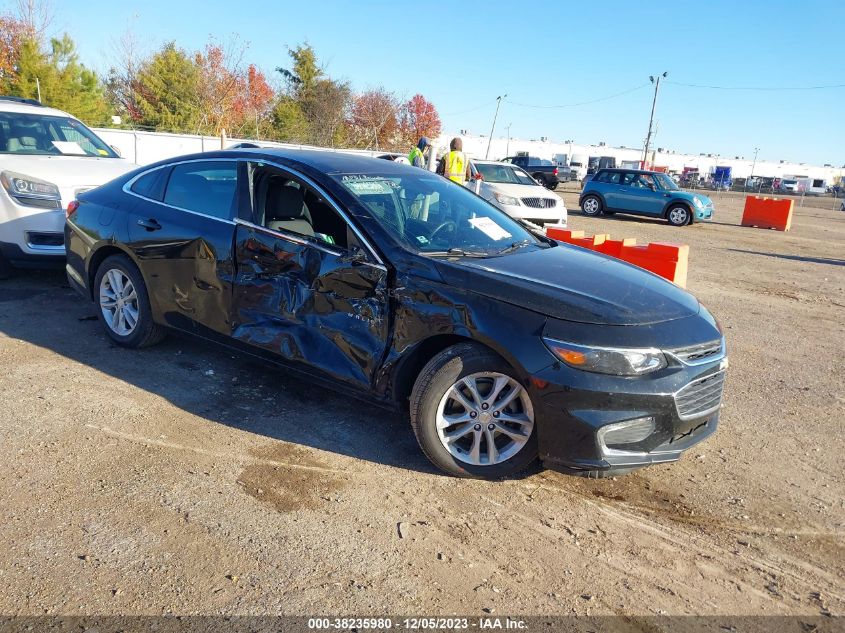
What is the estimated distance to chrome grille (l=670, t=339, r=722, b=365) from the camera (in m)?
3.43

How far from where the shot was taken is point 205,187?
4852 millimetres

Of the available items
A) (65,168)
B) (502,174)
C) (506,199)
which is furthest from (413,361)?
(502,174)

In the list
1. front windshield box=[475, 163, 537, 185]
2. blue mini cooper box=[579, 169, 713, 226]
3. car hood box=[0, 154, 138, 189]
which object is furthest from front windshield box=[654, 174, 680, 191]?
car hood box=[0, 154, 138, 189]

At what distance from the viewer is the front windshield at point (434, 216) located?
4.11 m

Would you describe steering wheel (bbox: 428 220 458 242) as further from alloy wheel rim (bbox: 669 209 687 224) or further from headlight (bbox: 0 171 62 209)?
alloy wheel rim (bbox: 669 209 687 224)

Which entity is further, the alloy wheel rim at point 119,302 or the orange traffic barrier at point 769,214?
the orange traffic barrier at point 769,214

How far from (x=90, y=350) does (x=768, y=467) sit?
4867mm

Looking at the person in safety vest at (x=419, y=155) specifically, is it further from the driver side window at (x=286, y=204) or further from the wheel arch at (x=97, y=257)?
the driver side window at (x=286, y=204)

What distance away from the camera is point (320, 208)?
4.35m

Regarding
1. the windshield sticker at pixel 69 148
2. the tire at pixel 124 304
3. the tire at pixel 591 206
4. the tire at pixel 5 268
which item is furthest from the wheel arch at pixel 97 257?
the tire at pixel 591 206

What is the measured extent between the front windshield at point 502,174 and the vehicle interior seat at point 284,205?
472 inches

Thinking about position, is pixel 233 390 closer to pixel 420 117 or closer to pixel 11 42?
pixel 11 42

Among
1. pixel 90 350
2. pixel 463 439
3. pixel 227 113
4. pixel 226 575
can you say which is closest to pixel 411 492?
pixel 463 439

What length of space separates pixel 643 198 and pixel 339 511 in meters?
20.1
